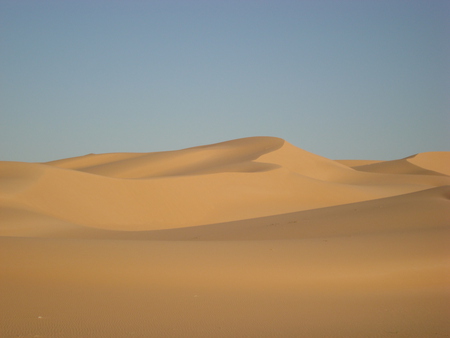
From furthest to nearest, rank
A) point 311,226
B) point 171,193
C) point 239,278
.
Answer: point 171,193 < point 311,226 < point 239,278

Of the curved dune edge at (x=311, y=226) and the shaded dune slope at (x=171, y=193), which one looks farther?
the shaded dune slope at (x=171, y=193)

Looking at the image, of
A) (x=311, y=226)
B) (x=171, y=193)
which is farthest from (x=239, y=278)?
(x=171, y=193)

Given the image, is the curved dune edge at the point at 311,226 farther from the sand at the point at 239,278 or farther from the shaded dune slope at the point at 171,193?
the shaded dune slope at the point at 171,193

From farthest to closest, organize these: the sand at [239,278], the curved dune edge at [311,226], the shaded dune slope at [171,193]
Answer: the shaded dune slope at [171,193] → the curved dune edge at [311,226] → the sand at [239,278]

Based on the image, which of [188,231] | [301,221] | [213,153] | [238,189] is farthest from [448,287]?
[213,153]

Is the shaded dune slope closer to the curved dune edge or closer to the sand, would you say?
the curved dune edge

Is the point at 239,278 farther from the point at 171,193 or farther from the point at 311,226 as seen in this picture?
the point at 171,193

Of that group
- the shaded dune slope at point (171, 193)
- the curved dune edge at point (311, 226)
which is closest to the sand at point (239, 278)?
the curved dune edge at point (311, 226)

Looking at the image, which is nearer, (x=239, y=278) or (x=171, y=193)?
(x=239, y=278)

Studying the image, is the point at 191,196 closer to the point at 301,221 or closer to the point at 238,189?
the point at 238,189

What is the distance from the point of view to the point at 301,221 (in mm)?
14961

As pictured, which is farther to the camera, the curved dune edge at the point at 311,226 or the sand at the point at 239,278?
the curved dune edge at the point at 311,226

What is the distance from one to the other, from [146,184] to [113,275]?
1769cm

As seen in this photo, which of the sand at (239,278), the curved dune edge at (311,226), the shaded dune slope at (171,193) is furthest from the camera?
the shaded dune slope at (171,193)
